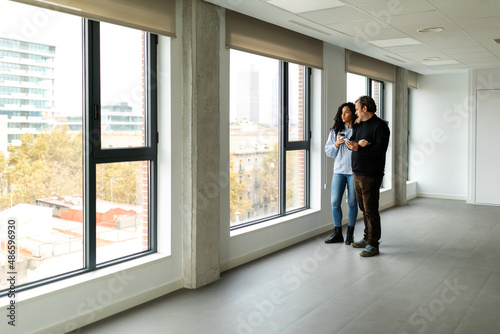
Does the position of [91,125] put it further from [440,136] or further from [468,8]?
[440,136]

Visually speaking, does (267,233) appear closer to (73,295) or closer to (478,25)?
(73,295)

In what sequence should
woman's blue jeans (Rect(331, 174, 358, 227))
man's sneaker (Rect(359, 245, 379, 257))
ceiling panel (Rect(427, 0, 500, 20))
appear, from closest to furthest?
ceiling panel (Rect(427, 0, 500, 20)) < man's sneaker (Rect(359, 245, 379, 257)) < woman's blue jeans (Rect(331, 174, 358, 227))

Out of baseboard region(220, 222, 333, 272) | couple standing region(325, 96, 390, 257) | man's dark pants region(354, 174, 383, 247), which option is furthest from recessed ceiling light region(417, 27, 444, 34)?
baseboard region(220, 222, 333, 272)

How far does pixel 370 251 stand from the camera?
218 inches

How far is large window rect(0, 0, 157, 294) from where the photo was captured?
10.6ft

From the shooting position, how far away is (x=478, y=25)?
5.48 m

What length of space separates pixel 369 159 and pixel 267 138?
1227 mm

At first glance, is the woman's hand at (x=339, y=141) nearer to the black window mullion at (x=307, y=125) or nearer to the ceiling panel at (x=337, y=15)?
the black window mullion at (x=307, y=125)

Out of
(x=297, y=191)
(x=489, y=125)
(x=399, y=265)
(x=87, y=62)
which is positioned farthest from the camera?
(x=489, y=125)

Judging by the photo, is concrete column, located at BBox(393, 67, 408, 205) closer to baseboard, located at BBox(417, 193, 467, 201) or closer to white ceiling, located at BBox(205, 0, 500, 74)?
baseboard, located at BBox(417, 193, 467, 201)

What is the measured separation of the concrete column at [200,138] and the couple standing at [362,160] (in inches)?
66.7

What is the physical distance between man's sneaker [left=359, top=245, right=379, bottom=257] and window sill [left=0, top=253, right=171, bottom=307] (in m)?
2.27

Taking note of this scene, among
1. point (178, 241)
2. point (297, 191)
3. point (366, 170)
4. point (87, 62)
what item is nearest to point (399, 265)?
point (366, 170)

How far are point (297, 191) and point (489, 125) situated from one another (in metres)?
4.94
